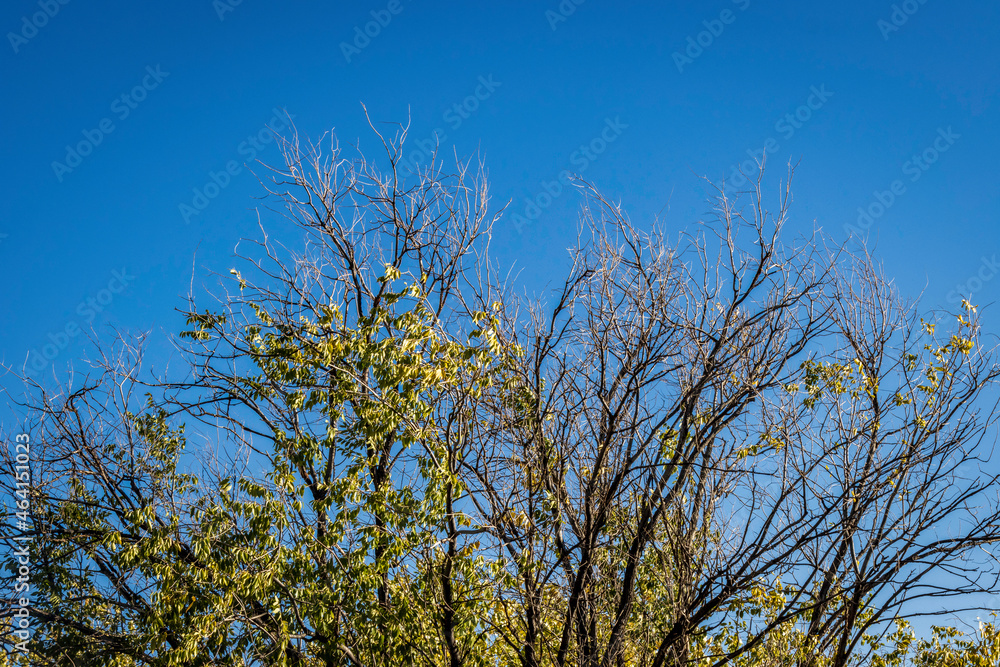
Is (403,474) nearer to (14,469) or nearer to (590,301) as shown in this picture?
(590,301)

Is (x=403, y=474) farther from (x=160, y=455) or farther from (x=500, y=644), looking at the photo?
(x=160, y=455)

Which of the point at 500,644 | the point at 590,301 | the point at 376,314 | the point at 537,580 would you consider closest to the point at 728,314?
the point at 590,301

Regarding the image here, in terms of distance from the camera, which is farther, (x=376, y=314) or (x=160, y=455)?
(x=160, y=455)

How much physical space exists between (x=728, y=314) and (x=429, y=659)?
498 cm

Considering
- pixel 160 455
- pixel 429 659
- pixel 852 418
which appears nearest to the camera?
pixel 429 659

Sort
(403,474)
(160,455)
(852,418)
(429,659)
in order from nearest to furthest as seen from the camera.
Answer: (429,659), (403,474), (852,418), (160,455)

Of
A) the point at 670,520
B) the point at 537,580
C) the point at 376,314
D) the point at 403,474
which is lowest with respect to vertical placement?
the point at 537,580

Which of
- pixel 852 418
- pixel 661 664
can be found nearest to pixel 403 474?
pixel 661 664

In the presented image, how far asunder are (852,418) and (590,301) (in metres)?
3.63

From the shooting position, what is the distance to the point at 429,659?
7.36 metres

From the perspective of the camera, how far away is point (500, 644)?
855 centimetres

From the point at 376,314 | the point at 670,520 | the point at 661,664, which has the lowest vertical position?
the point at 661,664

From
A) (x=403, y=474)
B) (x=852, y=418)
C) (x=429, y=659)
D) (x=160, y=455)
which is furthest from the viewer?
(x=160, y=455)

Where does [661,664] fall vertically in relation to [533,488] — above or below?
below
